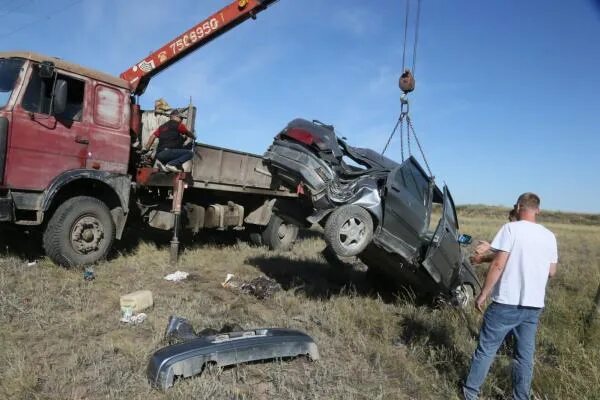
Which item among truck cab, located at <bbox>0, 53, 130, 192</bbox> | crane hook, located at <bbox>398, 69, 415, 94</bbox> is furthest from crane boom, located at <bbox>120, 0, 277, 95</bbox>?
crane hook, located at <bbox>398, 69, 415, 94</bbox>

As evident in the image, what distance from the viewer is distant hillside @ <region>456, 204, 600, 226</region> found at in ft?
156

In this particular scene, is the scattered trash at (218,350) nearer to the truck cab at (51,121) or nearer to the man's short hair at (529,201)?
the man's short hair at (529,201)

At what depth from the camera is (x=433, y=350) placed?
464 centimetres

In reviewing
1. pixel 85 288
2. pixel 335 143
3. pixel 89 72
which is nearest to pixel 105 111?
pixel 89 72

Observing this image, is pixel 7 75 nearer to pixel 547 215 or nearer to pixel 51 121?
pixel 51 121

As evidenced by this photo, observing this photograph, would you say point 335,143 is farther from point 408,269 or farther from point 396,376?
point 396,376

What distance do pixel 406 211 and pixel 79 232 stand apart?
170 inches

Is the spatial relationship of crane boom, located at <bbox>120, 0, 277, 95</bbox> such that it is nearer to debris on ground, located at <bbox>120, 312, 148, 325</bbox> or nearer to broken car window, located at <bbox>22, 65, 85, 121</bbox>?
broken car window, located at <bbox>22, 65, 85, 121</bbox>

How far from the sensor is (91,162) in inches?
269

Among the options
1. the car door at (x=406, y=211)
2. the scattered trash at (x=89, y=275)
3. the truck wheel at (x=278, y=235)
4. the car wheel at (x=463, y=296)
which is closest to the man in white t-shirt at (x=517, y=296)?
the car door at (x=406, y=211)

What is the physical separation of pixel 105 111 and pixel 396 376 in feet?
17.7

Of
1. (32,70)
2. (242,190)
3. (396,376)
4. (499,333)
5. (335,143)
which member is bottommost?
(396,376)

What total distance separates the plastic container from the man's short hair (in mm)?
3776

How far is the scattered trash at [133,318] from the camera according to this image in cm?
479
